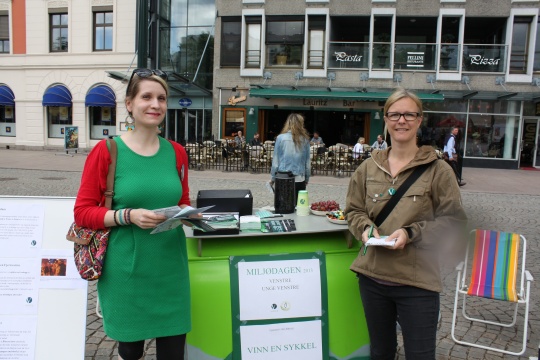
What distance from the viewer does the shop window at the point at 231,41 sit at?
2244cm

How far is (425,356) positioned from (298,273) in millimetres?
972

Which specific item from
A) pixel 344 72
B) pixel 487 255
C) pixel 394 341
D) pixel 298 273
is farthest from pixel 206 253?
pixel 344 72

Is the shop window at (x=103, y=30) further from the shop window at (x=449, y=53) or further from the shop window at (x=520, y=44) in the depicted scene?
the shop window at (x=520, y=44)

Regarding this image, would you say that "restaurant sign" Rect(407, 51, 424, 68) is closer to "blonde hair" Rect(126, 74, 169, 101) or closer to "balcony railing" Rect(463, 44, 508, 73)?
"balcony railing" Rect(463, 44, 508, 73)

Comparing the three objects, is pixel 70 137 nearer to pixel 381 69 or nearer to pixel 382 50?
pixel 381 69

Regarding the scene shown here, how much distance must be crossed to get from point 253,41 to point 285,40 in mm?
1642

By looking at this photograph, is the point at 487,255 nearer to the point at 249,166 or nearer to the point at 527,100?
the point at 249,166

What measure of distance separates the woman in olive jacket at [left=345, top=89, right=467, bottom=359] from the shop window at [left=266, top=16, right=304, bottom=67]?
20.2 meters

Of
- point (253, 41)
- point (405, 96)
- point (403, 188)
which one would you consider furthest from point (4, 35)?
point (403, 188)

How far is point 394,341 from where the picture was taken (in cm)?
246

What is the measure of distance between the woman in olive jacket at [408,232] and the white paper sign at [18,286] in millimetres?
2054

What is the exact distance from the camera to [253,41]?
72.3 feet

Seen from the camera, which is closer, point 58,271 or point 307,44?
point 58,271

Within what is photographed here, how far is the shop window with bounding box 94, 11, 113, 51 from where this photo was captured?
24.3 meters
